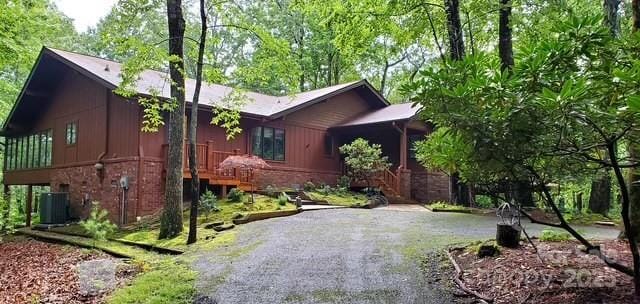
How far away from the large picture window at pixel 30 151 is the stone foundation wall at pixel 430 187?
14804mm

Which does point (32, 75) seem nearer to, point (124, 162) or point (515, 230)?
point (124, 162)

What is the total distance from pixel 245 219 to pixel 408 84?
8.44m

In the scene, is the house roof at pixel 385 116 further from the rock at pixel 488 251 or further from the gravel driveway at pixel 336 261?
the rock at pixel 488 251

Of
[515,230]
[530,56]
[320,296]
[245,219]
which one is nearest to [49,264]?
[245,219]

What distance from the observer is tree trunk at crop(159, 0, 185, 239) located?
10055 mm

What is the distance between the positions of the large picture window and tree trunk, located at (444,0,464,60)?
15687 mm

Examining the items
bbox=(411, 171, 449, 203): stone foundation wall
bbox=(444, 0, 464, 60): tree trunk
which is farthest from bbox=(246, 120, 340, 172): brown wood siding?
bbox=(444, 0, 464, 60): tree trunk

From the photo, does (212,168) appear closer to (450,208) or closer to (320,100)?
(320,100)

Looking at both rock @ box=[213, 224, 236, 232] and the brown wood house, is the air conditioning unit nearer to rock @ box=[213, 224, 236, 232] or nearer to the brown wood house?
the brown wood house

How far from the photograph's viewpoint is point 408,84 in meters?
3.81

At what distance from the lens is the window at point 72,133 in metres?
16.5

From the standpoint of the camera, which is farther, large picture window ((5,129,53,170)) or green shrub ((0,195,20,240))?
large picture window ((5,129,53,170))

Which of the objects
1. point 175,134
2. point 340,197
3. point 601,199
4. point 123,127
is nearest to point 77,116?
point 123,127

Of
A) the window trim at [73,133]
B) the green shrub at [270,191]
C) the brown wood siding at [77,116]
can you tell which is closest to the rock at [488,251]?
the green shrub at [270,191]
